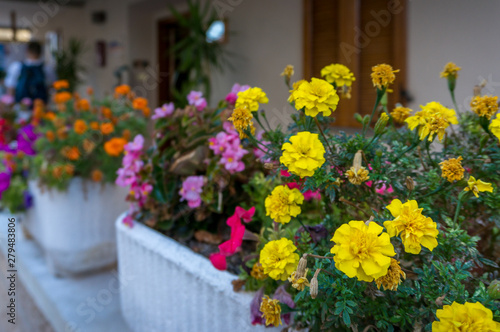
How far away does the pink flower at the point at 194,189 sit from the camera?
47.9 inches

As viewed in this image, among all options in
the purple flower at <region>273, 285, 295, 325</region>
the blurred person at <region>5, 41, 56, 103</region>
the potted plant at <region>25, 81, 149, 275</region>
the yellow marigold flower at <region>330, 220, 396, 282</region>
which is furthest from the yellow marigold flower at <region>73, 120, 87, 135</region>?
the blurred person at <region>5, 41, 56, 103</region>

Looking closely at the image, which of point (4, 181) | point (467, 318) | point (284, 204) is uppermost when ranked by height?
point (284, 204)

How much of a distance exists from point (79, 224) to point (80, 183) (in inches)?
8.0

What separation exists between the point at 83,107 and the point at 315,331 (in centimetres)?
165

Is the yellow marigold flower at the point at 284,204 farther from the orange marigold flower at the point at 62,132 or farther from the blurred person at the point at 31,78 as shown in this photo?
the blurred person at the point at 31,78

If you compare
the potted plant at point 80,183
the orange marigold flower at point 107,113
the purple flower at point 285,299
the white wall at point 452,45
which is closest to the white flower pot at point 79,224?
the potted plant at point 80,183

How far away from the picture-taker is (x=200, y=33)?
→ 3.84 m

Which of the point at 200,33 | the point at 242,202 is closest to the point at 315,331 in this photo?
the point at 242,202

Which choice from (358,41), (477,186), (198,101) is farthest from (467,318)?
(358,41)

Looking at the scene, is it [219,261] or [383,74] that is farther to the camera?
[219,261]

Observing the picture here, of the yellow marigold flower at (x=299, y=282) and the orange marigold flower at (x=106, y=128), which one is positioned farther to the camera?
the orange marigold flower at (x=106, y=128)

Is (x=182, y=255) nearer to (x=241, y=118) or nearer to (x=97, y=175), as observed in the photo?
(x=241, y=118)

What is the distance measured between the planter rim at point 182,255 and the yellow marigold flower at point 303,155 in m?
0.43

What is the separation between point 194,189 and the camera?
1.22 metres
